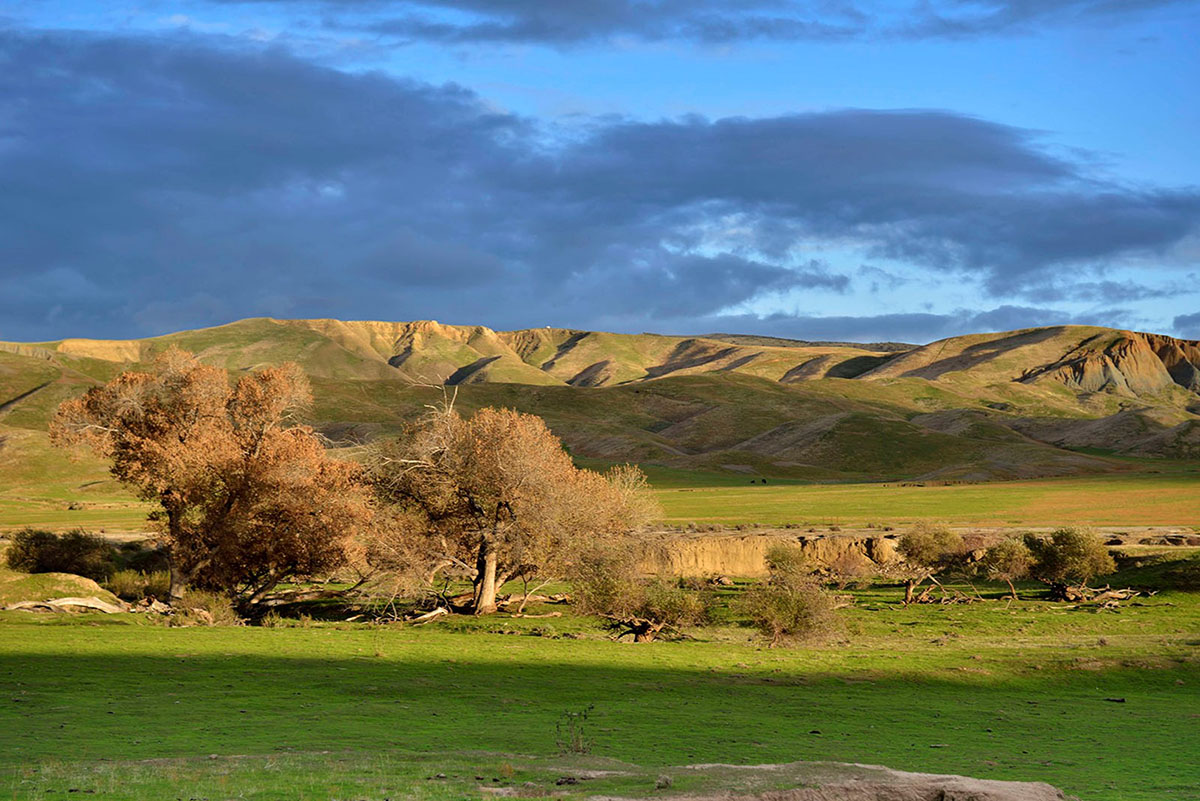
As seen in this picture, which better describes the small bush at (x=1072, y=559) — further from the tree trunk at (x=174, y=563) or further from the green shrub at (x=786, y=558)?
the tree trunk at (x=174, y=563)

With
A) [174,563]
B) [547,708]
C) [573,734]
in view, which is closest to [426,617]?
[174,563]

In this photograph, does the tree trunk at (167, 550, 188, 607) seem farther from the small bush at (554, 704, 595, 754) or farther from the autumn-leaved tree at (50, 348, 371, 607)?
the small bush at (554, 704, 595, 754)

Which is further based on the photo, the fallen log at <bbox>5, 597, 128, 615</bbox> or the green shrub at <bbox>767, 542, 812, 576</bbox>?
the green shrub at <bbox>767, 542, 812, 576</bbox>

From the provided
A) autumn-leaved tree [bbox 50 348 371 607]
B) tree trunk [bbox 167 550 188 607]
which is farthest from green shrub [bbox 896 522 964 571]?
tree trunk [bbox 167 550 188 607]

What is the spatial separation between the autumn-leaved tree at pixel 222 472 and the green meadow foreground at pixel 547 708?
4.64m

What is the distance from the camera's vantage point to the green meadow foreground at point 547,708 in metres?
14.3

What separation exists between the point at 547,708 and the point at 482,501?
2159 cm

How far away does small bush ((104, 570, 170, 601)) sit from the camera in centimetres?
4597

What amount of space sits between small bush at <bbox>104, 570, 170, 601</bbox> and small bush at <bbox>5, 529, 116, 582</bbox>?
1500 mm

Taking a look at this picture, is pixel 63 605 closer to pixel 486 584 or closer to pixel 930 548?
pixel 486 584

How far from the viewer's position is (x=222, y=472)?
42.2 meters

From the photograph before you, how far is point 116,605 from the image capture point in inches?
1624

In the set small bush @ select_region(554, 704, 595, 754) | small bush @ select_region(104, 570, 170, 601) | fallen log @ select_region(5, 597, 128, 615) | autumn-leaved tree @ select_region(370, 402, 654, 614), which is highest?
autumn-leaved tree @ select_region(370, 402, 654, 614)

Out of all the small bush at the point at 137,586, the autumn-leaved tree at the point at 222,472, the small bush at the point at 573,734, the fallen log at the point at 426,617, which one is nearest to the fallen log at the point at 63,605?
the autumn-leaved tree at the point at 222,472
